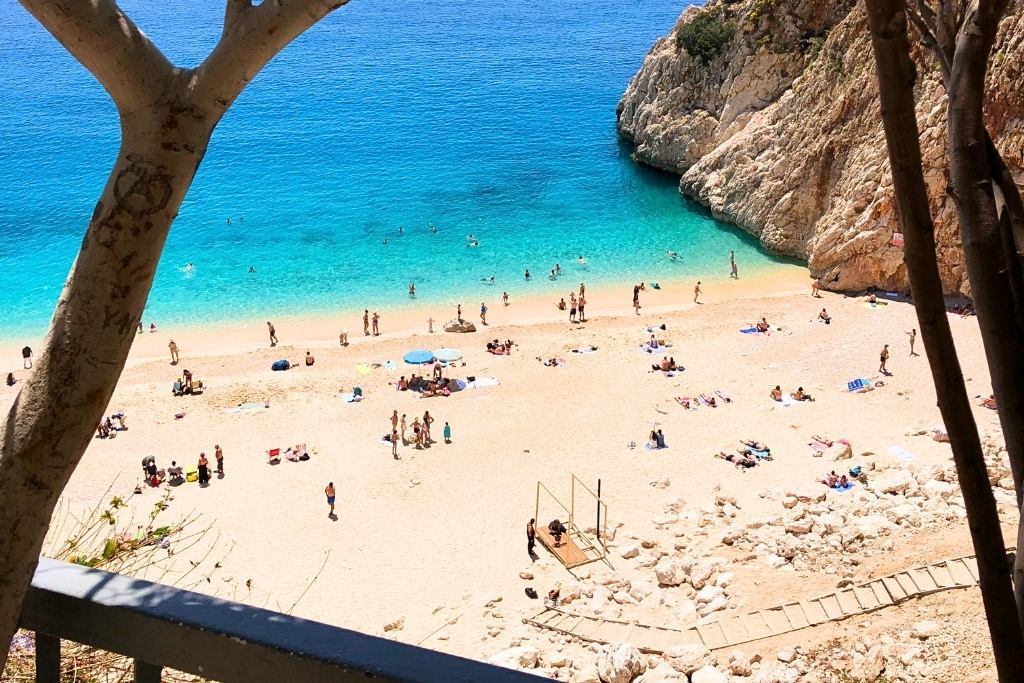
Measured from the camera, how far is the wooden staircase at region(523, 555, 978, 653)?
43.7 ft

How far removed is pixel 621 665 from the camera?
12555 mm

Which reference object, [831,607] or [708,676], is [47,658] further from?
[831,607]

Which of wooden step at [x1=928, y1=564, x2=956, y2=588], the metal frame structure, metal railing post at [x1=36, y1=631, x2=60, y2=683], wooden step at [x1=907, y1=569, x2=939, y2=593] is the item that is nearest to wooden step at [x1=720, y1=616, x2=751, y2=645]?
wooden step at [x1=907, y1=569, x2=939, y2=593]

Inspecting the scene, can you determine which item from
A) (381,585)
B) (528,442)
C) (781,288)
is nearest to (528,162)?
(781,288)

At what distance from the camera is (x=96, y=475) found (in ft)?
74.1

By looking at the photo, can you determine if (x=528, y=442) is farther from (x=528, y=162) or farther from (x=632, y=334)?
(x=528, y=162)

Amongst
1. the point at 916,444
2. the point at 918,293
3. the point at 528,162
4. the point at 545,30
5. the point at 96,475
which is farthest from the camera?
the point at 545,30

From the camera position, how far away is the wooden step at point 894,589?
13.3m

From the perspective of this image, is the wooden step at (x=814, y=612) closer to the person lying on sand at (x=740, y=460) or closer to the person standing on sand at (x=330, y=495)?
the person lying on sand at (x=740, y=460)

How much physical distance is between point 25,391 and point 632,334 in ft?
99.9

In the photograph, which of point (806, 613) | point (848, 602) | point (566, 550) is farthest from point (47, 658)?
point (566, 550)

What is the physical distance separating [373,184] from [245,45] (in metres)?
50.9

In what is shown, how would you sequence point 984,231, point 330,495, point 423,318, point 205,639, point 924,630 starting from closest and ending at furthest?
point 205,639 < point 984,231 < point 924,630 < point 330,495 < point 423,318

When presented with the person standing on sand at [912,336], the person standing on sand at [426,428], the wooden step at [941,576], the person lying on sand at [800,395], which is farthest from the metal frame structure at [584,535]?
the person standing on sand at [912,336]
